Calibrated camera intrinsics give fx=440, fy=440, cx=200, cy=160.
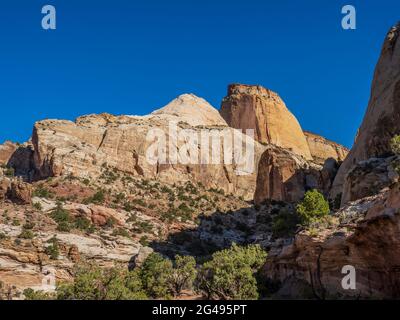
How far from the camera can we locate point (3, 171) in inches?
3228

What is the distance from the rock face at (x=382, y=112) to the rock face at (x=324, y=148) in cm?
8087

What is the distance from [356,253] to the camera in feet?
80.6

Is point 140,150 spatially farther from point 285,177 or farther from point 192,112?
point 192,112

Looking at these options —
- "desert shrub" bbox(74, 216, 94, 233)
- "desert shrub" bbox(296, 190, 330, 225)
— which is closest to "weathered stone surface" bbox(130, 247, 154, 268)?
"desert shrub" bbox(74, 216, 94, 233)

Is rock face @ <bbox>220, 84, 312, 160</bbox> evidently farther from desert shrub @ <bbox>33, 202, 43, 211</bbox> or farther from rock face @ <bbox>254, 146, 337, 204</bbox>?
desert shrub @ <bbox>33, 202, 43, 211</bbox>

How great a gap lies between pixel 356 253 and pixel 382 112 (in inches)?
1058

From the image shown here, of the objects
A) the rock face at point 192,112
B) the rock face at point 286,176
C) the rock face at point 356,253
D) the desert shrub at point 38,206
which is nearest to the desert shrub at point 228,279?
the rock face at point 356,253

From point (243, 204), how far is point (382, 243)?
206ft

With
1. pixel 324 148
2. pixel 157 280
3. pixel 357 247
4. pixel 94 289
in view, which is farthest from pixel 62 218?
pixel 324 148

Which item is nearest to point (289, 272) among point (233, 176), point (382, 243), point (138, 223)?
point (382, 243)

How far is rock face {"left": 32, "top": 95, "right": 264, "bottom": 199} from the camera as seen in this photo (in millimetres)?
75875

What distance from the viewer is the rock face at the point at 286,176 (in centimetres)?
7094

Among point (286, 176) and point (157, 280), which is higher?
point (286, 176)

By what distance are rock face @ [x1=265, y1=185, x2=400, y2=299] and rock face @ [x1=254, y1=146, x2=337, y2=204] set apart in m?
40.6
